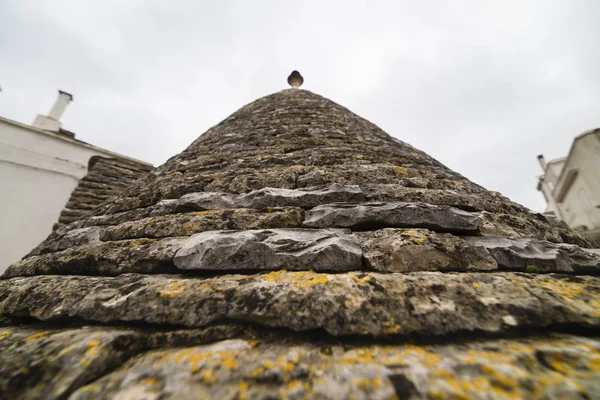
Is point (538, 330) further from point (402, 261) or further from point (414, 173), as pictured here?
point (414, 173)

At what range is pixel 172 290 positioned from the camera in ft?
3.29

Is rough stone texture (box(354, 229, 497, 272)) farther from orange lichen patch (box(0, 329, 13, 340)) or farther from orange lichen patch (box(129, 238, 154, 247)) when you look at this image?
orange lichen patch (box(0, 329, 13, 340))

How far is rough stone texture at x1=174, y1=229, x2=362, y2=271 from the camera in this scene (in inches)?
43.9

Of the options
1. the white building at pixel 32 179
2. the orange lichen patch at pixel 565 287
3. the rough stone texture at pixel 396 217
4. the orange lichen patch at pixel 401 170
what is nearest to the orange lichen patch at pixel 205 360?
the rough stone texture at pixel 396 217

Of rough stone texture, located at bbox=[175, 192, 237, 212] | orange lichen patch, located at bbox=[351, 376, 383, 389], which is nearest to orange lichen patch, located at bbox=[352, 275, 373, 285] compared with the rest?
orange lichen patch, located at bbox=[351, 376, 383, 389]

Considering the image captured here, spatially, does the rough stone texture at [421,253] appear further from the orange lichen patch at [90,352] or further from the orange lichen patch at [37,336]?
the orange lichen patch at [37,336]

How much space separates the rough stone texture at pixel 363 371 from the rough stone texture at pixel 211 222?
0.73 meters

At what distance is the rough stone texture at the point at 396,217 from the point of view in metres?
1.37

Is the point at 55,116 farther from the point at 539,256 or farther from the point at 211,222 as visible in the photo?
the point at 539,256

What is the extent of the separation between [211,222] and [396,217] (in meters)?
1.09

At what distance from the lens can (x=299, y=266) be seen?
1105mm

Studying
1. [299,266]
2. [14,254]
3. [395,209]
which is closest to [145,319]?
[299,266]

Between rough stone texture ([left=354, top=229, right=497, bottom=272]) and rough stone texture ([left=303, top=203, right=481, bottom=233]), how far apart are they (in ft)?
0.37

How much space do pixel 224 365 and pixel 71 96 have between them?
459 inches
